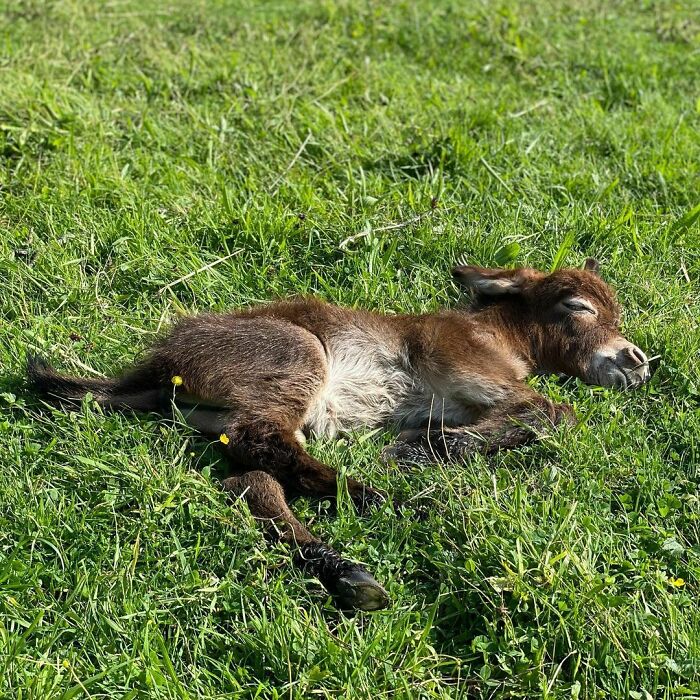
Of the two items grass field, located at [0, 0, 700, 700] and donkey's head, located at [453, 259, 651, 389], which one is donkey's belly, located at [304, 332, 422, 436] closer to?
grass field, located at [0, 0, 700, 700]

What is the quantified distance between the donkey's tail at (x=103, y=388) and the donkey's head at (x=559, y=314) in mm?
2052

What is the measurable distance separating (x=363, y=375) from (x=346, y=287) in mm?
1037

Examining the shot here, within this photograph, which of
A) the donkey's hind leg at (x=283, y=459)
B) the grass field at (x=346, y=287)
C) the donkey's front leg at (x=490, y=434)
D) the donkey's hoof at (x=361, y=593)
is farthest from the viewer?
the donkey's front leg at (x=490, y=434)

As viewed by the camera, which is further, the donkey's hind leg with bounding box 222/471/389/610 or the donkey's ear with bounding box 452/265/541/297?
the donkey's ear with bounding box 452/265/541/297

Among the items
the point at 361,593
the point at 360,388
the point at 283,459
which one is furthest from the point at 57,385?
the point at 361,593

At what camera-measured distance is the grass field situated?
11.9 ft

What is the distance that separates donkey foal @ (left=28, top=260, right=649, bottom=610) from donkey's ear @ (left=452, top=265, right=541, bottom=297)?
0.04 feet

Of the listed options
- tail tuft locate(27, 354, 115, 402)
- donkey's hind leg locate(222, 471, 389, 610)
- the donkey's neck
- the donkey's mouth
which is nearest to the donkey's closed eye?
the donkey's neck

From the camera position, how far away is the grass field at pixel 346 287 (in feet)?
11.9

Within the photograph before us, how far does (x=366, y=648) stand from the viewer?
11.7 ft

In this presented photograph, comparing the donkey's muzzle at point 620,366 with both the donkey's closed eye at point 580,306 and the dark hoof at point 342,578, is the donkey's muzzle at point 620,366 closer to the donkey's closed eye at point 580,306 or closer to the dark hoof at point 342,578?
the donkey's closed eye at point 580,306

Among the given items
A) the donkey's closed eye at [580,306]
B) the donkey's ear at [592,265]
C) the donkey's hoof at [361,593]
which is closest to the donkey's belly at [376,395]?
the donkey's closed eye at [580,306]

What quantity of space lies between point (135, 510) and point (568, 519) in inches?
70.6

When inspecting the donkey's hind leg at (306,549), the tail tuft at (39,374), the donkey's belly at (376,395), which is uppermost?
the tail tuft at (39,374)
